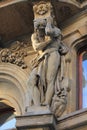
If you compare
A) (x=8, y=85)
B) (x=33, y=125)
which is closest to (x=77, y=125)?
(x=33, y=125)

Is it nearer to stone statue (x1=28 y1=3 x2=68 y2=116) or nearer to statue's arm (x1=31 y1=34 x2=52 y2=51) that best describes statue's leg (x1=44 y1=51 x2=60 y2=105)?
stone statue (x1=28 y1=3 x2=68 y2=116)

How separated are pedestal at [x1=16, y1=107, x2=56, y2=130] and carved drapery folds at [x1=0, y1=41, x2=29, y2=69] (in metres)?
1.68

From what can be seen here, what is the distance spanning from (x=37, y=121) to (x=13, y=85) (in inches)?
67.5

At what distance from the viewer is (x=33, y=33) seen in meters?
9.47

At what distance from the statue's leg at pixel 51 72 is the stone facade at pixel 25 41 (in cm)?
19

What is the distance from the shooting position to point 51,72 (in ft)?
28.5

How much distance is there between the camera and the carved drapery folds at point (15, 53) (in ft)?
31.5

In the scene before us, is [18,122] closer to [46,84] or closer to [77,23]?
[46,84]

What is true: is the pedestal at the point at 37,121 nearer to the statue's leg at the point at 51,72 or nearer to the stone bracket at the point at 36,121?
the stone bracket at the point at 36,121

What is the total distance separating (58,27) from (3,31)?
3.37ft

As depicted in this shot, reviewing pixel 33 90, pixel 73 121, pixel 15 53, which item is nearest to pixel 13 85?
pixel 15 53

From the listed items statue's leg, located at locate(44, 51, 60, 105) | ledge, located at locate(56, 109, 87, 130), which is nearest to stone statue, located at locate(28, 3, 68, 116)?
statue's leg, located at locate(44, 51, 60, 105)

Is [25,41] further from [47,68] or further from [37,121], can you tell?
[37,121]

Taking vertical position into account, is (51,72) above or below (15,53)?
below
